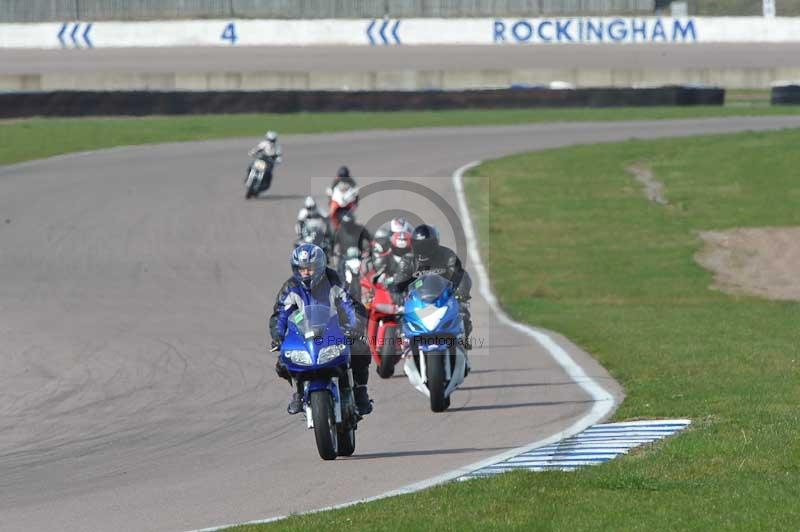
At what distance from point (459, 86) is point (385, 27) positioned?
313 inches

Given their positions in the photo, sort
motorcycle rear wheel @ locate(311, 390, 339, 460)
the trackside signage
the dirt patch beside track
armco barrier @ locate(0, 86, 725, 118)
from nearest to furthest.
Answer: motorcycle rear wheel @ locate(311, 390, 339, 460), the dirt patch beside track, armco barrier @ locate(0, 86, 725, 118), the trackside signage

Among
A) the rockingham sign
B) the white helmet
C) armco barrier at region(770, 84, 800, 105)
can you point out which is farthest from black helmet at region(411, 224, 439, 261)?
the rockingham sign

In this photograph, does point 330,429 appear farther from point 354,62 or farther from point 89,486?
point 354,62

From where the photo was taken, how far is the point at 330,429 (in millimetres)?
10422

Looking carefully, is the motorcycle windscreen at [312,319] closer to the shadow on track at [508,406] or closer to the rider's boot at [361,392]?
the rider's boot at [361,392]

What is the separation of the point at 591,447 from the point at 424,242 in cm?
409

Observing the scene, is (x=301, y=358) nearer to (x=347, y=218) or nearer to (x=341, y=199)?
(x=347, y=218)

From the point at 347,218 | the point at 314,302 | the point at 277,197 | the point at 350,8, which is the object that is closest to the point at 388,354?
the point at 314,302

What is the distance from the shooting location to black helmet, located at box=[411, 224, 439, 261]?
46.3ft

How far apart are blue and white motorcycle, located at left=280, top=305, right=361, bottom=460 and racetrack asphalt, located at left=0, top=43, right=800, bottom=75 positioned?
4488 centimetres

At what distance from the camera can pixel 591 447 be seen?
1051cm

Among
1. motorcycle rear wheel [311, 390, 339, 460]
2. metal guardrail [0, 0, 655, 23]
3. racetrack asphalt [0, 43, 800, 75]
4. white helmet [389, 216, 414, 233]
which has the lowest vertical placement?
motorcycle rear wheel [311, 390, 339, 460]

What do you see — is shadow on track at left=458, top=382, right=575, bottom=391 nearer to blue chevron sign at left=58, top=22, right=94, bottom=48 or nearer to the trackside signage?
the trackside signage

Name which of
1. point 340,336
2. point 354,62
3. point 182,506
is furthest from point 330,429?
point 354,62
